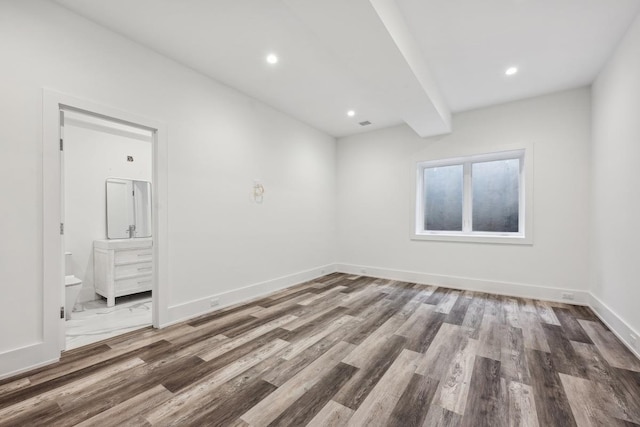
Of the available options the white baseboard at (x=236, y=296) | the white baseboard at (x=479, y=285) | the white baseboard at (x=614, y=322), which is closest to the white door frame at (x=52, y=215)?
the white baseboard at (x=236, y=296)

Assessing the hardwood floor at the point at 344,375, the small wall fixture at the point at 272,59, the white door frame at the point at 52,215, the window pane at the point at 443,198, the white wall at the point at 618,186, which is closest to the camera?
the hardwood floor at the point at 344,375

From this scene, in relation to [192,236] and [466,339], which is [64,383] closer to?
[192,236]

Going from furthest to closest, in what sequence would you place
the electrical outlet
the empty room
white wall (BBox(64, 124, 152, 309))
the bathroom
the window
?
1. the window
2. white wall (BBox(64, 124, 152, 309))
3. the bathroom
4. the electrical outlet
5. the empty room

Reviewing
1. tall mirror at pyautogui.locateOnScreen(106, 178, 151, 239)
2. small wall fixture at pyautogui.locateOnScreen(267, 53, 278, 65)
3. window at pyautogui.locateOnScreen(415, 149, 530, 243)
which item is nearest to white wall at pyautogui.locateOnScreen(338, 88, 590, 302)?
window at pyautogui.locateOnScreen(415, 149, 530, 243)

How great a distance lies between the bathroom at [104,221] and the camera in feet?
12.0

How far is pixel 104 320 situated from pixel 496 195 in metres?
5.67

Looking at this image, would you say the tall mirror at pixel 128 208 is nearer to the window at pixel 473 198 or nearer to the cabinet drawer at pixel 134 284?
the cabinet drawer at pixel 134 284

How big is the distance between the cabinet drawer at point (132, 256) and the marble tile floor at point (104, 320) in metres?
0.58

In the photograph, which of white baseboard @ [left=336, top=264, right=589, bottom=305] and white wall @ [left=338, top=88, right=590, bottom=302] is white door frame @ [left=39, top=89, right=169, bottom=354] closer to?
white wall @ [left=338, top=88, right=590, bottom=302]

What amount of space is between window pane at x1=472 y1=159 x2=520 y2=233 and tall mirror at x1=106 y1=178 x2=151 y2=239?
559 cm

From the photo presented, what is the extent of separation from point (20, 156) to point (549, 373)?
13.9ft

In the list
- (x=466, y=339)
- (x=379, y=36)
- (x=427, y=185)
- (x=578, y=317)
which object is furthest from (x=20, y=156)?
(x=578, y=317)

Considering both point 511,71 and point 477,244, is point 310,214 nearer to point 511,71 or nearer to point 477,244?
point 477,244

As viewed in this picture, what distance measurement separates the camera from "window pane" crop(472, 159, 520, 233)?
419 centimetres
